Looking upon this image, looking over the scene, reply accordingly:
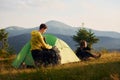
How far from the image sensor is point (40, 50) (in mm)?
16391

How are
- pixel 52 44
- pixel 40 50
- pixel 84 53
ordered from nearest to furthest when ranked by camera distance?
pixel 40 50 < pixel 52 44 < pixel 84 53

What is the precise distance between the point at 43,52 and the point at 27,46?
203cm

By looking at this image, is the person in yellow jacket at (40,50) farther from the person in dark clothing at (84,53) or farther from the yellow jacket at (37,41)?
the person in dark clothing at (84,53)

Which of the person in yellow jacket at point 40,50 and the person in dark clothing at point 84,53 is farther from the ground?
the person in yellow jacket at point 40,50

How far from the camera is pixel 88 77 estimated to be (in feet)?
39.0

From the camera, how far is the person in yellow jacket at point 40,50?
53.7 feet

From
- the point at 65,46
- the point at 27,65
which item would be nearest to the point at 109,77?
the point at 27,65

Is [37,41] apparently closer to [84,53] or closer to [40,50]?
[40,50]

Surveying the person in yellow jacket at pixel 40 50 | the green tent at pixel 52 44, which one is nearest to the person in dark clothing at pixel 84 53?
the green tent at pixel 52 44

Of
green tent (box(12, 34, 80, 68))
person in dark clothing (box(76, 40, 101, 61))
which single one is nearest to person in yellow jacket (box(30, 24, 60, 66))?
green tent (box(12, 34, 80, 68))

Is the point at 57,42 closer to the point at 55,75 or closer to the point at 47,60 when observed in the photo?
the point at 47,60

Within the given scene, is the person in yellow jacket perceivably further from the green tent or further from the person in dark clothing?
the person in dark clothing

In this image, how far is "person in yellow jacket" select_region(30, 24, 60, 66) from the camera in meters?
16.4

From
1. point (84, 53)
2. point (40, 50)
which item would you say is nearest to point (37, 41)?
point (40, 50)
